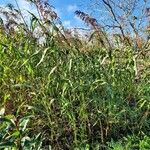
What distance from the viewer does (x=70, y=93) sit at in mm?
4238

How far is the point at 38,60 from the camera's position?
446cm

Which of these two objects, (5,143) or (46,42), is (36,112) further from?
(5,143)

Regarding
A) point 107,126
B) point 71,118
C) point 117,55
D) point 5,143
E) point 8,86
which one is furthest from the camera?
point 117,55

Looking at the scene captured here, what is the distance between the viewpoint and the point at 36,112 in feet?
13.8

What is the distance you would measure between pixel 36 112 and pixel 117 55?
146 centimetres

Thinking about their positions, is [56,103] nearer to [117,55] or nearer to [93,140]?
[93,140]

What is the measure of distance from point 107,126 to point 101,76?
539mm

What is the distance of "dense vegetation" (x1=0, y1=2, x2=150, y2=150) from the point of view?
157 inches

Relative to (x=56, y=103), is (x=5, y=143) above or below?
below

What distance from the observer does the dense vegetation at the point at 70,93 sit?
13.1 ft

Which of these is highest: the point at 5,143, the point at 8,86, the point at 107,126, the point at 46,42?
the point at 46,42

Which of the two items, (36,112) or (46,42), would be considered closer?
(36,112)

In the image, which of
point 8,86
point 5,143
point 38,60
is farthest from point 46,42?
point 5,143

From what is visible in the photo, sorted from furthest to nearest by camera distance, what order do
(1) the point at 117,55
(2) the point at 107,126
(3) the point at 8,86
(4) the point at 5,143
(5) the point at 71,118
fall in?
(1) the point at 117,55 < (3) the point at 8,86 < (2) the point at 107,126 < (5) the point at 71,118 < (4) the point at 5,143
